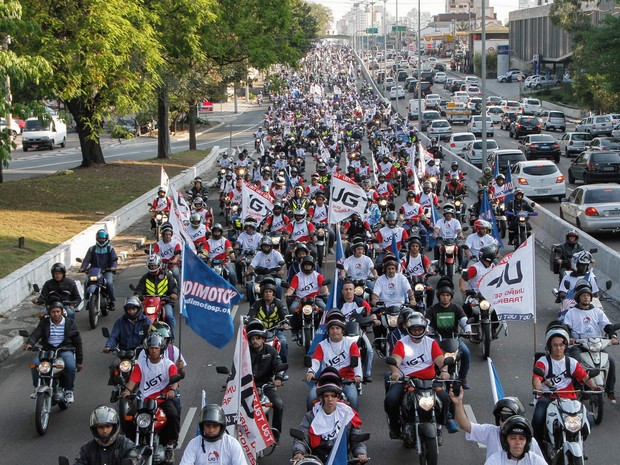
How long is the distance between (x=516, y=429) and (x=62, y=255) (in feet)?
52.8

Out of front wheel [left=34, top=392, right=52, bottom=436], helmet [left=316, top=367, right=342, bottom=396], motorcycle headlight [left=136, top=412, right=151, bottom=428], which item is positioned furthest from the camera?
front wheel [left=34, top=392, right=52, bottom=436]

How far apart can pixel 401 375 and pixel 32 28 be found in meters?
12.8

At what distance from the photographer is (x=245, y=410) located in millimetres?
9867

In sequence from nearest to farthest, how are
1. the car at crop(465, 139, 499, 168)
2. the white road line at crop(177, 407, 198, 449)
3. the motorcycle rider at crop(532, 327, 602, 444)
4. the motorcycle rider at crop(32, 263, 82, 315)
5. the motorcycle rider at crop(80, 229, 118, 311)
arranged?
the motorcycle rider at crop(532, 327, 602, 444), the white road line at crop(177, 407, 198, 449), the motorcycle rider at crop(32, 263, 82, 315), the motorcycle rider at crop(80, 229, 118, 311), the car at crop(465, 139, 499, 168)

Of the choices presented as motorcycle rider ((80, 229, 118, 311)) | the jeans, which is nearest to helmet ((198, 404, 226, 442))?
the jeans

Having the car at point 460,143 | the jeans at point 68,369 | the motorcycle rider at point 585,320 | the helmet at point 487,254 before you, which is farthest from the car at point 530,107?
the jeans at point 68,369

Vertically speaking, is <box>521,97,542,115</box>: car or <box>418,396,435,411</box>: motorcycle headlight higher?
<box>521,97,542,115</box>: car

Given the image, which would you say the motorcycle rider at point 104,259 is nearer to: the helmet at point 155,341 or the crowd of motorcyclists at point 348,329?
the crowd of motorcyclists at point 348,329

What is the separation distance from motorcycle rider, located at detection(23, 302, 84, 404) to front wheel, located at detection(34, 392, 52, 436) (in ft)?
1.85

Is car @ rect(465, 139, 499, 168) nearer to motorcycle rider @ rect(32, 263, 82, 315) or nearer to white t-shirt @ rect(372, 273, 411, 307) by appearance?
white t-shirt @ rect(372, 273, 411, 307)

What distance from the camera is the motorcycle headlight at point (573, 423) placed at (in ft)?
30.2

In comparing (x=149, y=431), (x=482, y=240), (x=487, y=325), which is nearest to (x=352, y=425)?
(x=149, y=431)

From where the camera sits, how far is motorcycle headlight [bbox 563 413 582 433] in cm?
922

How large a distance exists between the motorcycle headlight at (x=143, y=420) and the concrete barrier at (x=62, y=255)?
29.2 feet
